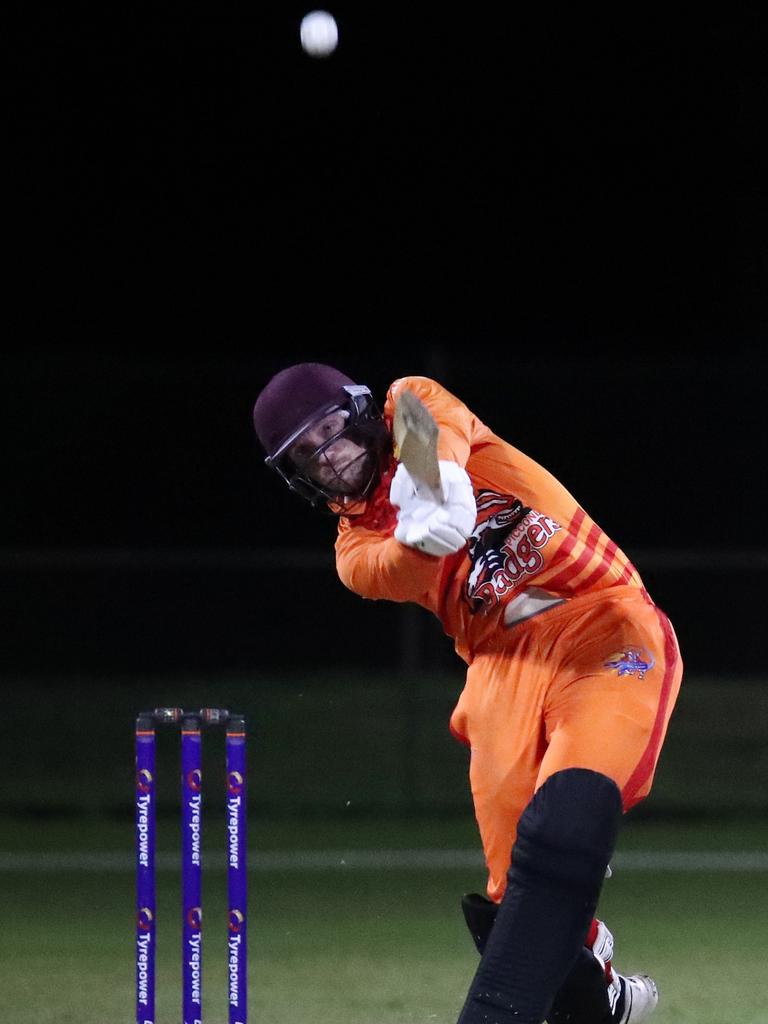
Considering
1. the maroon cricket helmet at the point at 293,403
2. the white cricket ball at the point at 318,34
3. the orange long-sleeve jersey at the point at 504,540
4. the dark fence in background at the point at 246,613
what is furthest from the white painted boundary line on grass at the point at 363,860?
the white cricket ball at the point at 318,34

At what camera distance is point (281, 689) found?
903 cm

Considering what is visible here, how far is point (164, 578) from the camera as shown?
9219 mm

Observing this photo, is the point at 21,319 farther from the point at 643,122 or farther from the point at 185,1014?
the point at 185,1014

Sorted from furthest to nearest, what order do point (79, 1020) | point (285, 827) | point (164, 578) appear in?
point (164, 578) → point (285, 827) → point (79, 1020)

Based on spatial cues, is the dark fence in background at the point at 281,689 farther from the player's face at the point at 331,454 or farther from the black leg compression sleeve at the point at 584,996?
Answer: the player's face at the point at 331,454

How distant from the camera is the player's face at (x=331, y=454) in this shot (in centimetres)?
396

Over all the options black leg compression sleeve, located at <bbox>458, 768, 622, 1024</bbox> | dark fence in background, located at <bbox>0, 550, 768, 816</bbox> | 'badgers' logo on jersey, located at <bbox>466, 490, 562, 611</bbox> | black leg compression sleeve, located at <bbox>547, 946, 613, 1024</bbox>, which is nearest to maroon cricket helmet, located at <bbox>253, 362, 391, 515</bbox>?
'badgers' logo on jersey, located at <bbox>466, 490, 562, 611</bbox>

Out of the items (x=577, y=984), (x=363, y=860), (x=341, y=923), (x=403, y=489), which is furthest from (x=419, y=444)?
(x=363, y=860)

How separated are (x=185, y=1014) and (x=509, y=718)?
3.26 ft

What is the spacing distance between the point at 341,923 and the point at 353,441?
104 inches

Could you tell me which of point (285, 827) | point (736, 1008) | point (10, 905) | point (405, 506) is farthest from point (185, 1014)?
point (285, 827)

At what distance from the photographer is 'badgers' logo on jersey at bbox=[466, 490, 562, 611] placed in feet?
13.5

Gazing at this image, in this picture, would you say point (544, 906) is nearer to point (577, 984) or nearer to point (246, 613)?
point (577, 984)

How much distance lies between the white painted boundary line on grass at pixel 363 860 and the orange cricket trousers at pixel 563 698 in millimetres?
2975
